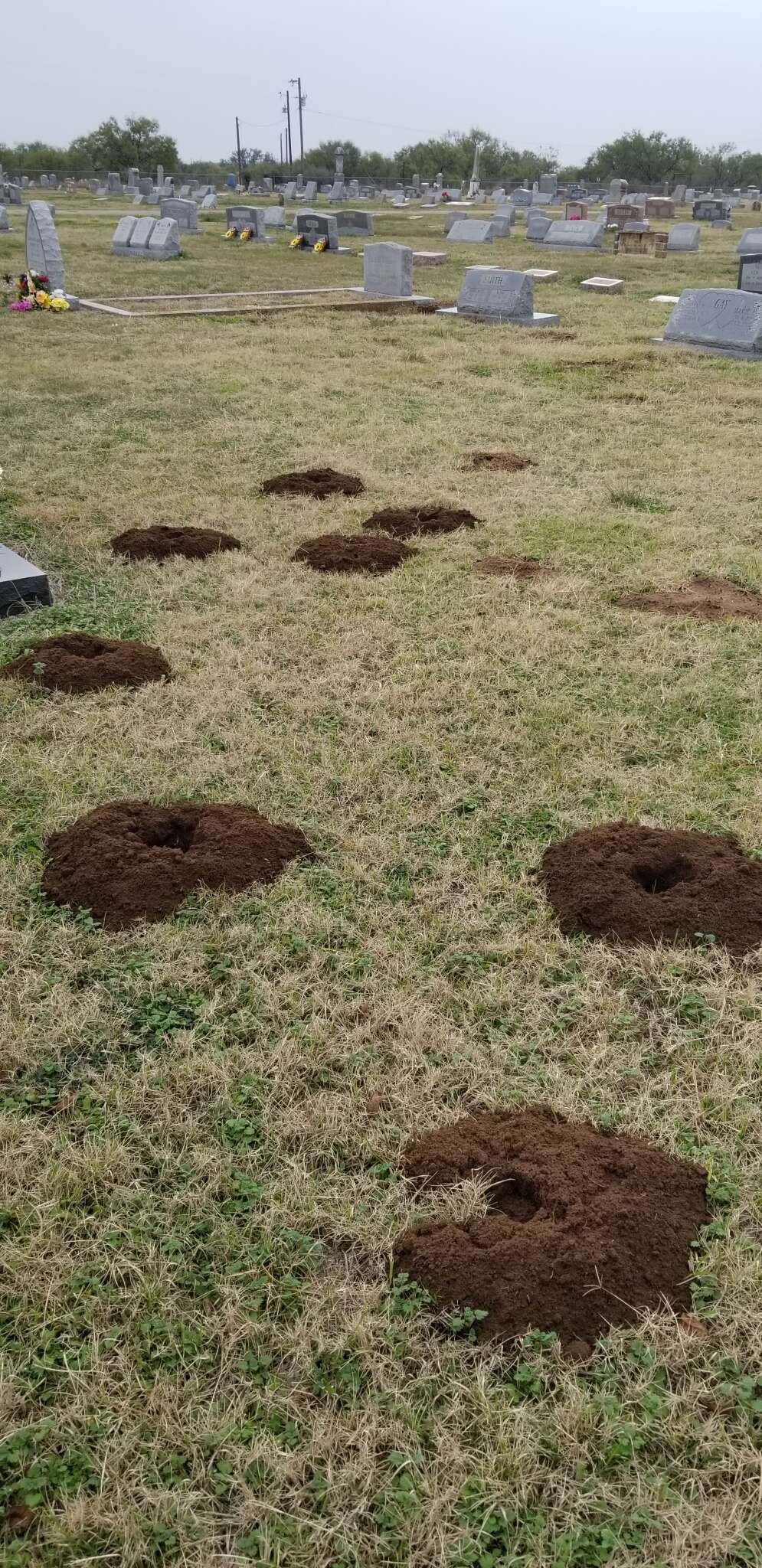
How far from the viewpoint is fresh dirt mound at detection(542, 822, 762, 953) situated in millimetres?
3264

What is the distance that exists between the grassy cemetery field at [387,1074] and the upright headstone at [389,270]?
13.3 meters

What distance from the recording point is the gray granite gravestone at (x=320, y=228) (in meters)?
28.0

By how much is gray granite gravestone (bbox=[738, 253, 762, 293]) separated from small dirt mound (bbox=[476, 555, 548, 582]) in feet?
46.0

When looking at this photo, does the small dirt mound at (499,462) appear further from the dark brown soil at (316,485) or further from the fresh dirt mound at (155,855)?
the fresh dirt mound at (155,855)

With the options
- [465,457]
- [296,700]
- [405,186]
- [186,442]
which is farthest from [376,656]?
[405,186]

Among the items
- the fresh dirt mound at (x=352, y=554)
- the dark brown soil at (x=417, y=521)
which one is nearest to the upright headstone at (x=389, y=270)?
the dark brown soil at (x=417, y=521)

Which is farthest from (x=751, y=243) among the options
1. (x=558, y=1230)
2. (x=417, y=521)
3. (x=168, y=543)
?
(x=558, y=1230)

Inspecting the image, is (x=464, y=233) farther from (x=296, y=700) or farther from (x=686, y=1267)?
(x=686, y=1267)

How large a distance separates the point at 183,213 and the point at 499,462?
28.8m

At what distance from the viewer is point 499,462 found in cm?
845

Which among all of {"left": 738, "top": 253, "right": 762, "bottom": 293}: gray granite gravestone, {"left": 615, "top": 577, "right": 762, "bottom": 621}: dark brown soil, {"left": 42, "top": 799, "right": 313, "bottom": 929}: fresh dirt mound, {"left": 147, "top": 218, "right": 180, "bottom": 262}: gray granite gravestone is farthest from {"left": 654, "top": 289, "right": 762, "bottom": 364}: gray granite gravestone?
{"left": 147, "top": 218, "right": 180, "bottom": 262}: gray granite gravestone

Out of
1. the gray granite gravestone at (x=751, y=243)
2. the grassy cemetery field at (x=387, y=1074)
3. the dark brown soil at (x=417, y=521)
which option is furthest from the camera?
the gray granite gravestone at (x=751, y=243)

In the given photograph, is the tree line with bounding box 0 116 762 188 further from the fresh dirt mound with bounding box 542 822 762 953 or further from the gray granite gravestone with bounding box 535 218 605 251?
the fresh dirt mound with bounding box 542 822 762 953

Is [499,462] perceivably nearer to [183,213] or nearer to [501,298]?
[501,298]
